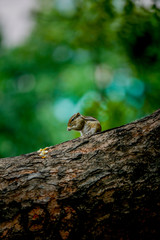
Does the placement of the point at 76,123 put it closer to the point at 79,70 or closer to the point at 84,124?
the point at 84,124

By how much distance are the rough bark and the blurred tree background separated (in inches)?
65.6

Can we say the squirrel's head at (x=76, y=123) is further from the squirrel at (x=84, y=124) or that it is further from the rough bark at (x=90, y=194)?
the rough bark at (x=90, y=194)

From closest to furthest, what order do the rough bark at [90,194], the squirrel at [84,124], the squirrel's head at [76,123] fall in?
the rough bark at [90,194] → the squirrel at [84,124] → the squirrel's head at [76,123]

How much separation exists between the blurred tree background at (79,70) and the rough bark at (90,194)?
1.67 metres

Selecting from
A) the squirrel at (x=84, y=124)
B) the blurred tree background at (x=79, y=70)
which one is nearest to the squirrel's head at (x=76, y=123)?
the squirrel at (x=84, y=124)

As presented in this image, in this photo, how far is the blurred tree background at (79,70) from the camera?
10.2 ft

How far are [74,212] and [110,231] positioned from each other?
0.89 feet

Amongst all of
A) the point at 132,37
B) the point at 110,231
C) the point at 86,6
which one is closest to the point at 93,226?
the point at 110,231

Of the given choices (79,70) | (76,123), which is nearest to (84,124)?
(76,123)

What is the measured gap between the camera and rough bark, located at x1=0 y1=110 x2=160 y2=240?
1447mm

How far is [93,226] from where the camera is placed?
145cm

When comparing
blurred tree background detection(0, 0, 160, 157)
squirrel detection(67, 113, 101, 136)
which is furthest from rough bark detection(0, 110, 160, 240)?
blurred tree background detection(0, 0, 160, 157)

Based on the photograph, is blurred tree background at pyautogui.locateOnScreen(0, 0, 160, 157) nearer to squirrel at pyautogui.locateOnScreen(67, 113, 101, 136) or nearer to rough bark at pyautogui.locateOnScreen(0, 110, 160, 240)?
squirrel at pyautogui.locateOnScreen(67, 113, 101, 136)

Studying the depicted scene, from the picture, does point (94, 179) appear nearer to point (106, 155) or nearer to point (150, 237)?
point (106, 155)
